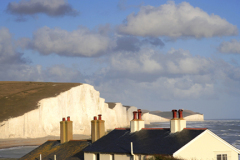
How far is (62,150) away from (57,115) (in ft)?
201

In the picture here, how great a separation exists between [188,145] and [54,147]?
32.1 ft

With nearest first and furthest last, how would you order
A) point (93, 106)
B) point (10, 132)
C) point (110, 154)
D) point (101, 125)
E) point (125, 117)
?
point (110, 154) < point (101, 125) < point (10, 132) < point (93, 106) < point (125, 117)

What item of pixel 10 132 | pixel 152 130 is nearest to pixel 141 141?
pixel 152 130

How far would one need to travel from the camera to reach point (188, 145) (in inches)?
647

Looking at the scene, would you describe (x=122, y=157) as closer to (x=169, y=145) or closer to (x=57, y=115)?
(x=169, y=145)

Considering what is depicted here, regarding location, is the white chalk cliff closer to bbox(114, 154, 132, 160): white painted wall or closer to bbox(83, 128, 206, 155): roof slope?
bbox(83, 128, 206, 155): roof slope

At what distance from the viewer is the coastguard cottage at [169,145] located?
16.4 m

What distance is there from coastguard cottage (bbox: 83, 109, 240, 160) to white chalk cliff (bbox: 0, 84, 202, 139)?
186ft

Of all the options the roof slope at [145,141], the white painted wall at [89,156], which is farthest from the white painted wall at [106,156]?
the white painted wall at [89,156]

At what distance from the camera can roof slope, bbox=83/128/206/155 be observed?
54.2 ft

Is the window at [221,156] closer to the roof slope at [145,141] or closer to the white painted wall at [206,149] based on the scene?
the white painted wall at [206,149]

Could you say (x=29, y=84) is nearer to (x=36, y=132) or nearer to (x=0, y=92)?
(x=0, y=92)

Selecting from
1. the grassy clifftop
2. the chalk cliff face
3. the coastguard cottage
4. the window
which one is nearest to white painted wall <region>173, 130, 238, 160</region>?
the coastguard cottage

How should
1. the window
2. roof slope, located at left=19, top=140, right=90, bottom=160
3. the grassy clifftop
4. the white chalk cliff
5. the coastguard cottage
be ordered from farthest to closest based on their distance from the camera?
the grassy clifftop
the white chalk cliff
roof slope, located at left=19, top=140, right=90, bottom=160
the window
the coastguard cottage
